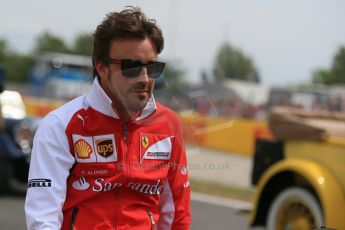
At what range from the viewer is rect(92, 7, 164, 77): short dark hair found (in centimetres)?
241

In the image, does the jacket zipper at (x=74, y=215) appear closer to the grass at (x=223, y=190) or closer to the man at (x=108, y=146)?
the man at (x=108, y=146)

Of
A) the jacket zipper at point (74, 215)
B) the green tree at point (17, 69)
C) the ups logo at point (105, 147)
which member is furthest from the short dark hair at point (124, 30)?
the green tree at point (17, 69)

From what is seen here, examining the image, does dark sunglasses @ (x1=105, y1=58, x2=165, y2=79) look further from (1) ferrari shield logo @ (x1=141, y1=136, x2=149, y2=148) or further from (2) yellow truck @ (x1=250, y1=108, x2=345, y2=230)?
(2) yellow truck @ (x1=250, y1=108, x2=345, y2=230)

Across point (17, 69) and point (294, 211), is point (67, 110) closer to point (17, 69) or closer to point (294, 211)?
point (294, 211)

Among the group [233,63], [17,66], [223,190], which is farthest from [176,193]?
[17,66]

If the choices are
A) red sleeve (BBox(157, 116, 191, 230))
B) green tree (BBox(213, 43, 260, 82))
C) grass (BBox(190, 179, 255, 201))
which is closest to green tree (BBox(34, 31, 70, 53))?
green tree (BBox(213, 43, 260, 82))

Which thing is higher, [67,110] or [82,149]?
[67,110]

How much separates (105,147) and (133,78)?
0.90 feet

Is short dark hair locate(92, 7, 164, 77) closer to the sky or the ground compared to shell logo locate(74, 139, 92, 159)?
closer to the sky

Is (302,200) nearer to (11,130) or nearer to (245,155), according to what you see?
(11,130)

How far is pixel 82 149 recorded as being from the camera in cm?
245

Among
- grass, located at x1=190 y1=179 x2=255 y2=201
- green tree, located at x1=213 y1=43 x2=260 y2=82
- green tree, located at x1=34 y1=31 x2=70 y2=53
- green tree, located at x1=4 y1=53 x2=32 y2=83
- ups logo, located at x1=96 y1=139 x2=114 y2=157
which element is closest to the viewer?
ups logo, located at x1=96 y1=139 x2=114 y2=157

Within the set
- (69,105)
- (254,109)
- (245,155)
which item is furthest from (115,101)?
(254,109)

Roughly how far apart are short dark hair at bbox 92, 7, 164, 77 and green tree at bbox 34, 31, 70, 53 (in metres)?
93.0
